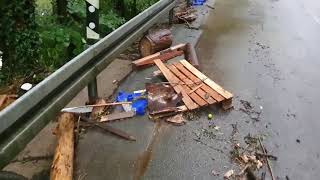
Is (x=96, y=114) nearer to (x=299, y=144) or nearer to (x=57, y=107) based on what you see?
(x=57, y=107)

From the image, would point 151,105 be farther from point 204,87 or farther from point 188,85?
point 204,87

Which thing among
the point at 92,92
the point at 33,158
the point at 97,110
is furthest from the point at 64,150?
the point at 92,92

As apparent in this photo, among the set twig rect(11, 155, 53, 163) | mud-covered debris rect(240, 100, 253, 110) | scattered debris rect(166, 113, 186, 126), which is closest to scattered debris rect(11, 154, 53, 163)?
twig rect(11, 155, 53, 163)

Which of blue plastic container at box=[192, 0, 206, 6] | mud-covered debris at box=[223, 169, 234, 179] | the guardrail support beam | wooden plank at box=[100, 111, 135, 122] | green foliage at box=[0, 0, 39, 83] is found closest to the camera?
mud-covered debris at box=[223, 169, 234, 179]

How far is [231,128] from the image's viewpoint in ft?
15.8

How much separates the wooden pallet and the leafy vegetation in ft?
5.53

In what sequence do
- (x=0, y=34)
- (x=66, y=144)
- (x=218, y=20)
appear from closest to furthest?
1. (x=66, y=144)
2. (x=0, y=34)
3. (x=218, y=20)

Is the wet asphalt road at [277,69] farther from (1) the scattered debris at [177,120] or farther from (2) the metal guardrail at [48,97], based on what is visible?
(2) the metal guardrail at [48,97]

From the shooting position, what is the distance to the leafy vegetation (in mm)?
5695

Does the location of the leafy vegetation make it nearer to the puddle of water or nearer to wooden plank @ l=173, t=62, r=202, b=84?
wooden plank @ l=173, t=62, r=202, b=84

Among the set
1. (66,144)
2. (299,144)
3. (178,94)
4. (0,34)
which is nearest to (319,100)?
(299,144)

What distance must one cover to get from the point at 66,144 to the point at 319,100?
3.96m

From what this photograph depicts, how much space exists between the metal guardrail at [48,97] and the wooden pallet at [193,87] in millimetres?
862

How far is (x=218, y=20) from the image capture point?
11.2 metres
